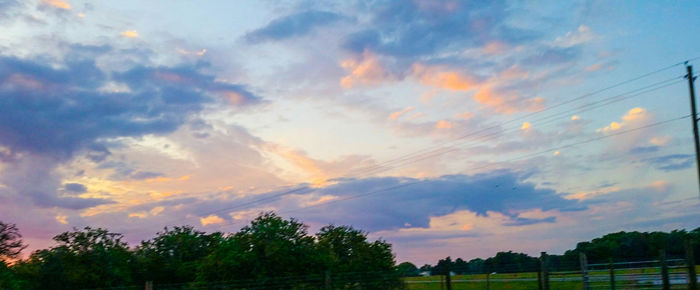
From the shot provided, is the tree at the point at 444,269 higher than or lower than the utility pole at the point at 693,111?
lower

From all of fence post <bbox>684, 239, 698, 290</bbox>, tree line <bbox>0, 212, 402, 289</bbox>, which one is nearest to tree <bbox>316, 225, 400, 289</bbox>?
tree line <bbox>0, 212, 402, 289</bbox>

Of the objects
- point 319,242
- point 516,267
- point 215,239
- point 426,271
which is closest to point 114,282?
point 215,239

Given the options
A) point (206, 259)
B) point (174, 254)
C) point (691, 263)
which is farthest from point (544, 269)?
point (174, 254)

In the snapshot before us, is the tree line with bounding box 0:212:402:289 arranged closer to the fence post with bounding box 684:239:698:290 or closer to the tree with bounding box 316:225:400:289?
the tree with bounding box 316:225:400:289

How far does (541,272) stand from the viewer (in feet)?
65.7

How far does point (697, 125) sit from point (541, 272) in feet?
28.6

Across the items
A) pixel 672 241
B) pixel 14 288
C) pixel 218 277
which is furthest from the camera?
pixel 672 241

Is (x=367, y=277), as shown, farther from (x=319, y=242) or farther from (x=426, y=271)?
(x=319, y=242)

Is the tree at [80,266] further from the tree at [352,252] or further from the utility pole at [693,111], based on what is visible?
the utility pole at [693,111]

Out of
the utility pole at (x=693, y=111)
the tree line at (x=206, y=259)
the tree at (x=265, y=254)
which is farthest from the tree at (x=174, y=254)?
the utility pole at (x=693, y=111)

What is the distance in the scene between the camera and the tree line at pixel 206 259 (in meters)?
26.2

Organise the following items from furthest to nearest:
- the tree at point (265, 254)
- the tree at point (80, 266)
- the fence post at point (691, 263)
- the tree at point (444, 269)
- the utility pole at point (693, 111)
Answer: the tree at point (80, 266)
the tree at point (265, 254)
the utility pole at point (693, 111)
the tree at point (444, 269)
the fence post at point (691, 263)

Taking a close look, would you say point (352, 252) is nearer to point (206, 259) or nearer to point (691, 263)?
point (206, 259)

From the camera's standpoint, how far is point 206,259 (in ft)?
90.0
